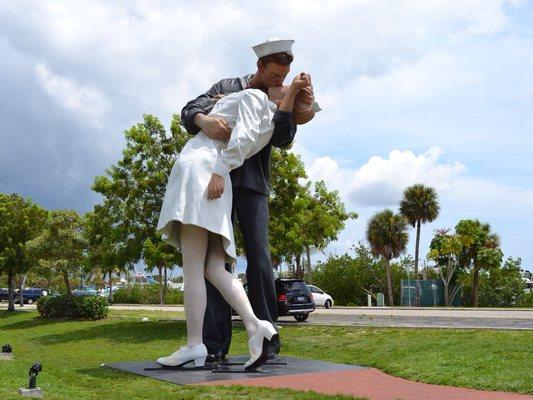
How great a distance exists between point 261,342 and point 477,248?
3417cm

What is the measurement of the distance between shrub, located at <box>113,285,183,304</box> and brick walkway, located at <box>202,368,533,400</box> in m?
40.5

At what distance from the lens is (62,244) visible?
27156 mm

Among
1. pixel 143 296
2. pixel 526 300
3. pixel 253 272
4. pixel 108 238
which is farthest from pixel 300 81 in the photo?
pixel 143 296

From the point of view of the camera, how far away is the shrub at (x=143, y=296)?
4769 cm

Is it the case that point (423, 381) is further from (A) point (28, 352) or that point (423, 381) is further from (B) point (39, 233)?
(B) point (39, 233)

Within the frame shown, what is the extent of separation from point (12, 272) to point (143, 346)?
1615 centimetres

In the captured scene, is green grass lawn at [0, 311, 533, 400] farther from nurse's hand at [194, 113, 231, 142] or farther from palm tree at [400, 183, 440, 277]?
palm tree at [400, 183, 440, 277]

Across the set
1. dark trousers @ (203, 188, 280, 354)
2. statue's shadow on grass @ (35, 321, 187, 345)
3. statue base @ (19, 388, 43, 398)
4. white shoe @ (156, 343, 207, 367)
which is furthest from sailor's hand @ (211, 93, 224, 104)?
statue's shadow on grass @ (35, 321, 187, 345)

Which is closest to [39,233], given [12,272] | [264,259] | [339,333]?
[12,272]

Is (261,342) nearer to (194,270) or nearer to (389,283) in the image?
(194,270)

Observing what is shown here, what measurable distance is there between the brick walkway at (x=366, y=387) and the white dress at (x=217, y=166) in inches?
53.8

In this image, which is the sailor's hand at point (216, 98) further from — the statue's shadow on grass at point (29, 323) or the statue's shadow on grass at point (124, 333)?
the statue's shadow on grass at point (29, 323)

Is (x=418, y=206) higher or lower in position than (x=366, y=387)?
higher

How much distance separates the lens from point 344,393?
6.27 m
